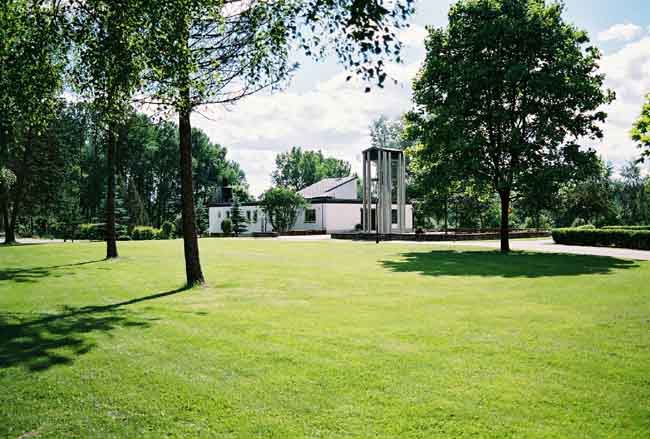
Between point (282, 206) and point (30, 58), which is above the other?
point (30, 58)

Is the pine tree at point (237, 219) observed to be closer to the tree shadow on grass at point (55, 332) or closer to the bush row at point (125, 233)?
the bush row at point (125, 233)

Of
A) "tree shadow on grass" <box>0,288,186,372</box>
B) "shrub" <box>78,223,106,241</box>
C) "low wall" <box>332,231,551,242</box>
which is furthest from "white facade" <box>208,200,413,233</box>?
"tree shadow on grass" <box>0,288,186,372</box>

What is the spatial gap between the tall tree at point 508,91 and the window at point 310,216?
25716mm

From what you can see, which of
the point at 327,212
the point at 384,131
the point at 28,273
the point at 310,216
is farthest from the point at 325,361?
the point at 384,131

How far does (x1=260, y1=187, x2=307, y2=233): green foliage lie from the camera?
46.9 m

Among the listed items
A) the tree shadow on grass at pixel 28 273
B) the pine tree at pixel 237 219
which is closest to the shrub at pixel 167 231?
the pine tree at pixel 237 219

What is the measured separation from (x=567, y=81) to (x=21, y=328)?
2103 centimetres

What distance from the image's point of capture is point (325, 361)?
5.72m

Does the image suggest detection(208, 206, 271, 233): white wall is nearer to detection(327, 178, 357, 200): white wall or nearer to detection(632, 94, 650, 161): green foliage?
detection(327, 178, 357, 200): white wall

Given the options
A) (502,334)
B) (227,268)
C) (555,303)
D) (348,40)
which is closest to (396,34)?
(348,40)

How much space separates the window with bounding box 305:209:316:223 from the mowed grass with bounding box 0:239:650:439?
36765mm

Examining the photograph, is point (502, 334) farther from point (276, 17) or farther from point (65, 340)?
point (276, 17)

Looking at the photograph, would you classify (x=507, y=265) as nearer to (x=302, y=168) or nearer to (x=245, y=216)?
(x=245, y=216)

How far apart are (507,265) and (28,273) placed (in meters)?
15.0
